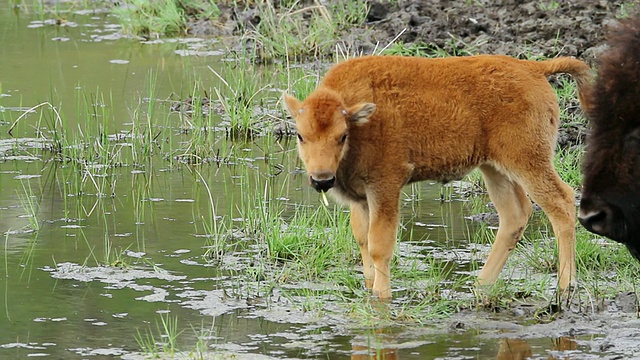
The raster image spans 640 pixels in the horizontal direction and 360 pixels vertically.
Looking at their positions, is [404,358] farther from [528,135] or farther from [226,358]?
[528,135]

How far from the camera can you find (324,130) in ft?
26.9

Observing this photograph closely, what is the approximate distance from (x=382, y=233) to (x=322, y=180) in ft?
2.66

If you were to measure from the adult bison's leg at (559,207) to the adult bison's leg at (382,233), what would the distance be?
0.91 metres

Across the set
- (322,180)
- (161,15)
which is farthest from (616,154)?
(161,15)

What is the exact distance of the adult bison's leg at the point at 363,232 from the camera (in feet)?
29.2

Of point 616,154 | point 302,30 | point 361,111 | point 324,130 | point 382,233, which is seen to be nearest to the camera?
point 616,154

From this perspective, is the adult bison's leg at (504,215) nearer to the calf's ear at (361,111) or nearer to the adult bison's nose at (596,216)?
the calf's ear at (361,111)

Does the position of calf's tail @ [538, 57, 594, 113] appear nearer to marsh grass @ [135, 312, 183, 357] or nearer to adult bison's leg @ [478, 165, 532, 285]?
adult bison's leg @ [478, 165, 532, 285]

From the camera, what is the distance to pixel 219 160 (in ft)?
40.6

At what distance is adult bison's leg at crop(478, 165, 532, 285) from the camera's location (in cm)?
895

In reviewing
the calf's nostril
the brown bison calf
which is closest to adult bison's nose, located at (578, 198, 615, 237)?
the calf's nostril

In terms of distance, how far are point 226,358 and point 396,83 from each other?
252cm

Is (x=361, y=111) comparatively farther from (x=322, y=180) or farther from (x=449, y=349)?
(x=449, y=349)

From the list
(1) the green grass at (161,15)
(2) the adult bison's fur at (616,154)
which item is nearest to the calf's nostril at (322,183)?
(2) the adult bison's fur at (616,154)
